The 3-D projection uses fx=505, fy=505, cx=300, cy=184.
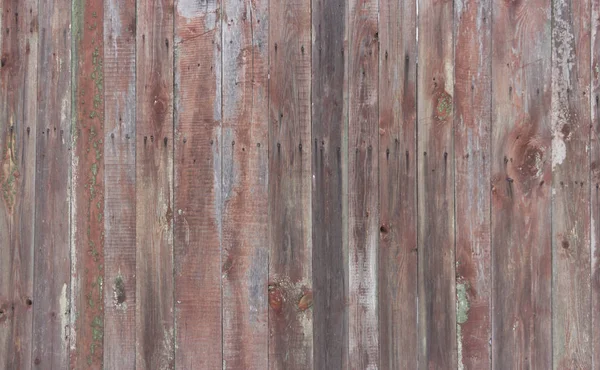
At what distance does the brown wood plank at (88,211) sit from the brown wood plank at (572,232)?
70.0 inches

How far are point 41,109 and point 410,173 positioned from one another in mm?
1495

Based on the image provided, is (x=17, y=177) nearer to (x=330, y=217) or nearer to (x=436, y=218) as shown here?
(x=330, y=217)

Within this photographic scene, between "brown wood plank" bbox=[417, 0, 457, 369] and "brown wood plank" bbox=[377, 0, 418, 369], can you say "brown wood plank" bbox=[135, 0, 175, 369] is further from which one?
"brown wood plank" bbox=[417, 0, 457, 369]

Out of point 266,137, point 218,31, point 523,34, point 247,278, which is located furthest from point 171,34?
point 523,34

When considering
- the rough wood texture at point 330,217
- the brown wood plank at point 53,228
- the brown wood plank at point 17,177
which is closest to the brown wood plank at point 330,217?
the rough wood texture at point 330,217

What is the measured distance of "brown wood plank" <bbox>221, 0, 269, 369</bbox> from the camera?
1974mm

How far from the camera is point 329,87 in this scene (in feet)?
6.47

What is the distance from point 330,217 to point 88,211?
961 mm

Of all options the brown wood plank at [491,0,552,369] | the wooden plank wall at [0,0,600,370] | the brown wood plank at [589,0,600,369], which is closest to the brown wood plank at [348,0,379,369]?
the wooden plank wall at [0,0,600,370]

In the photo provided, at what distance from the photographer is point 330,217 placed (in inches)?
77.4

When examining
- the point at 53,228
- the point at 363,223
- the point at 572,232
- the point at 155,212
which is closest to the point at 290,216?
the point at 363,223

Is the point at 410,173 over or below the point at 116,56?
below

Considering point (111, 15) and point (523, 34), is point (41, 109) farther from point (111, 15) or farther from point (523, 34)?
point (523, 34)

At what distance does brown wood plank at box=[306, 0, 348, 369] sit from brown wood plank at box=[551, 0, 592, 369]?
813 millimetres
